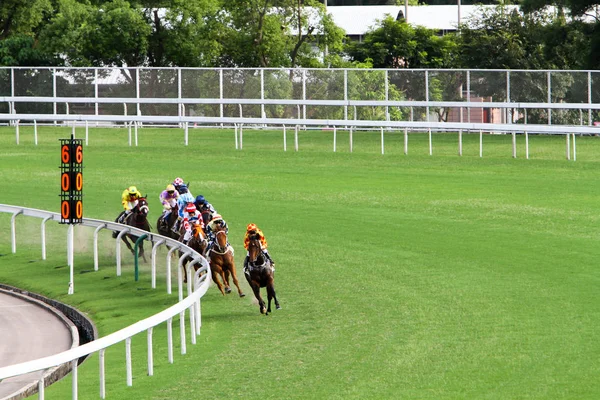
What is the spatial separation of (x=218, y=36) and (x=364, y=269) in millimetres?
30192

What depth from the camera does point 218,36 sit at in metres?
46.0

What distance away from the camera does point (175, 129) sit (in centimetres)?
3800

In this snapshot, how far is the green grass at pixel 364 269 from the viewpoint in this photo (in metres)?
11.1

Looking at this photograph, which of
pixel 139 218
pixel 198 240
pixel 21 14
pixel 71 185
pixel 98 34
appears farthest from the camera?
pixel 21 14

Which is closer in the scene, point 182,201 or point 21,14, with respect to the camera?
point 182,201

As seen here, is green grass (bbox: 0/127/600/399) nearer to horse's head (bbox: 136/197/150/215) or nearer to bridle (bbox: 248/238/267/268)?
bridle (bbox: 248/238/267/268)

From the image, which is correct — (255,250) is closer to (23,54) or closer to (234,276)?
(234,276)

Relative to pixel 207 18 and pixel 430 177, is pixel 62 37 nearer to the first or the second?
pixel 207 18

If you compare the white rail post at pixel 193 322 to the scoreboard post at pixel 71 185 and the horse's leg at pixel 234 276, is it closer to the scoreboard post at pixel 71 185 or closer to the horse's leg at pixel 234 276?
the horse's leg at pixel 234 276

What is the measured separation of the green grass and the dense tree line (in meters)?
11.5

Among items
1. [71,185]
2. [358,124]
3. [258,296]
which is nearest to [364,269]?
[258,296]

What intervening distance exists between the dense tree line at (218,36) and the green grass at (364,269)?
11.5 m

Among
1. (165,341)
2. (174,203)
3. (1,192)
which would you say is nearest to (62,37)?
(1,192)

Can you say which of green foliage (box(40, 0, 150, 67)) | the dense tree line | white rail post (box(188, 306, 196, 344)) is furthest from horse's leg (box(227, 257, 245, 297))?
green foliage (box(40, 0, 150, 67))
